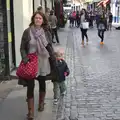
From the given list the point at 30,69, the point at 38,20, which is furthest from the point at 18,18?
the point at 30,69

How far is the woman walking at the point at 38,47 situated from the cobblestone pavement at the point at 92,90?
652mm

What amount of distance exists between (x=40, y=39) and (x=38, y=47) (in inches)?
5.1

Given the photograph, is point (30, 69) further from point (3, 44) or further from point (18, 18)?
point (18, 18)

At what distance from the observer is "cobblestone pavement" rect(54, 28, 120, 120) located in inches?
237

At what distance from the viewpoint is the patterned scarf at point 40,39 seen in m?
5.50

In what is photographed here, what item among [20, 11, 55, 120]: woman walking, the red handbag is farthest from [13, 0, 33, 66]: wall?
the red handbag

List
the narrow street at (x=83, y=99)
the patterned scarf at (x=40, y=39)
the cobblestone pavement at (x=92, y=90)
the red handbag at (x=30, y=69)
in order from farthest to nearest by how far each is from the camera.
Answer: the cobblestone pavement at (x=92, y=90) → the narrow street at (x=83, y=99) → the patterned scarf at (x=40, y=39) → the red handbag at (x=30, y=69)

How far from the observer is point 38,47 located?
5500mm

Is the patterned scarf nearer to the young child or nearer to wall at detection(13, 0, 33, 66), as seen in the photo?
the young child

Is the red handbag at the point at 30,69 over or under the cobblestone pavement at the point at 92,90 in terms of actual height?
over

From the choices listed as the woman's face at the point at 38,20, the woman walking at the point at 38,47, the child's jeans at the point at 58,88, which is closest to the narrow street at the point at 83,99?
the child's jeans at the point at 58,88

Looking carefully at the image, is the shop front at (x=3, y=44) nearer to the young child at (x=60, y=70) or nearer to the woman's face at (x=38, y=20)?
the young child at (x=60, y=70)

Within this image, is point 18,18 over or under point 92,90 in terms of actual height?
over

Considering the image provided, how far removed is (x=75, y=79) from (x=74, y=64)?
253 cm
